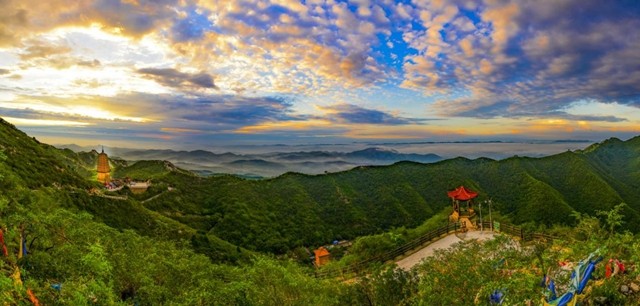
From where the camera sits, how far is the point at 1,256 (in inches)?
413

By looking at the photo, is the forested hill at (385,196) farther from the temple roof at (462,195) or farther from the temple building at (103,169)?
the temple roof at (462,195)

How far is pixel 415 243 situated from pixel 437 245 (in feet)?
5.21

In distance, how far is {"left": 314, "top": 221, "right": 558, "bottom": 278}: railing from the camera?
24453mm

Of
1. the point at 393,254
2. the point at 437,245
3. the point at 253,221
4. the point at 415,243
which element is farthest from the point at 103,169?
the point at 437,245

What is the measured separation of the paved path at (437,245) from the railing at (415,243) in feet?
1.70

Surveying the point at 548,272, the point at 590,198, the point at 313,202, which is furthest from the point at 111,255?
the point at 590,198

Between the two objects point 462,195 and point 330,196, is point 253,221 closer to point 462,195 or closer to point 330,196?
point 330,196

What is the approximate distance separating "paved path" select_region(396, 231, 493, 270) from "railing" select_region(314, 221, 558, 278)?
517 mm

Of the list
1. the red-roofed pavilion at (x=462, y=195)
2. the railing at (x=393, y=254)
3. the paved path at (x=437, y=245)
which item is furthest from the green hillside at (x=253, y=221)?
the paved path at (x=437, y=245)

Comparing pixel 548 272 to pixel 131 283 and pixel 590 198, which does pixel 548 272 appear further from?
pixel 590 198

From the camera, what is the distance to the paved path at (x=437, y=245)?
25.3 m

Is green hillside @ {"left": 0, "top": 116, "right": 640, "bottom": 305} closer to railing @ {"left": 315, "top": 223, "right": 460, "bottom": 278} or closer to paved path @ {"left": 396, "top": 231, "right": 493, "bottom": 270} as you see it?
railing @ {"left": 315, "top": 223, "right": 460, "bottom": 278}

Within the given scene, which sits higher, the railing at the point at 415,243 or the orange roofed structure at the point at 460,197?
the orange roofed structure at the point at 460,197

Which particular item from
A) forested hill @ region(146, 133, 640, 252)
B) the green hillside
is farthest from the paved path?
forested hill @ region(146, 133, 640, 252)
